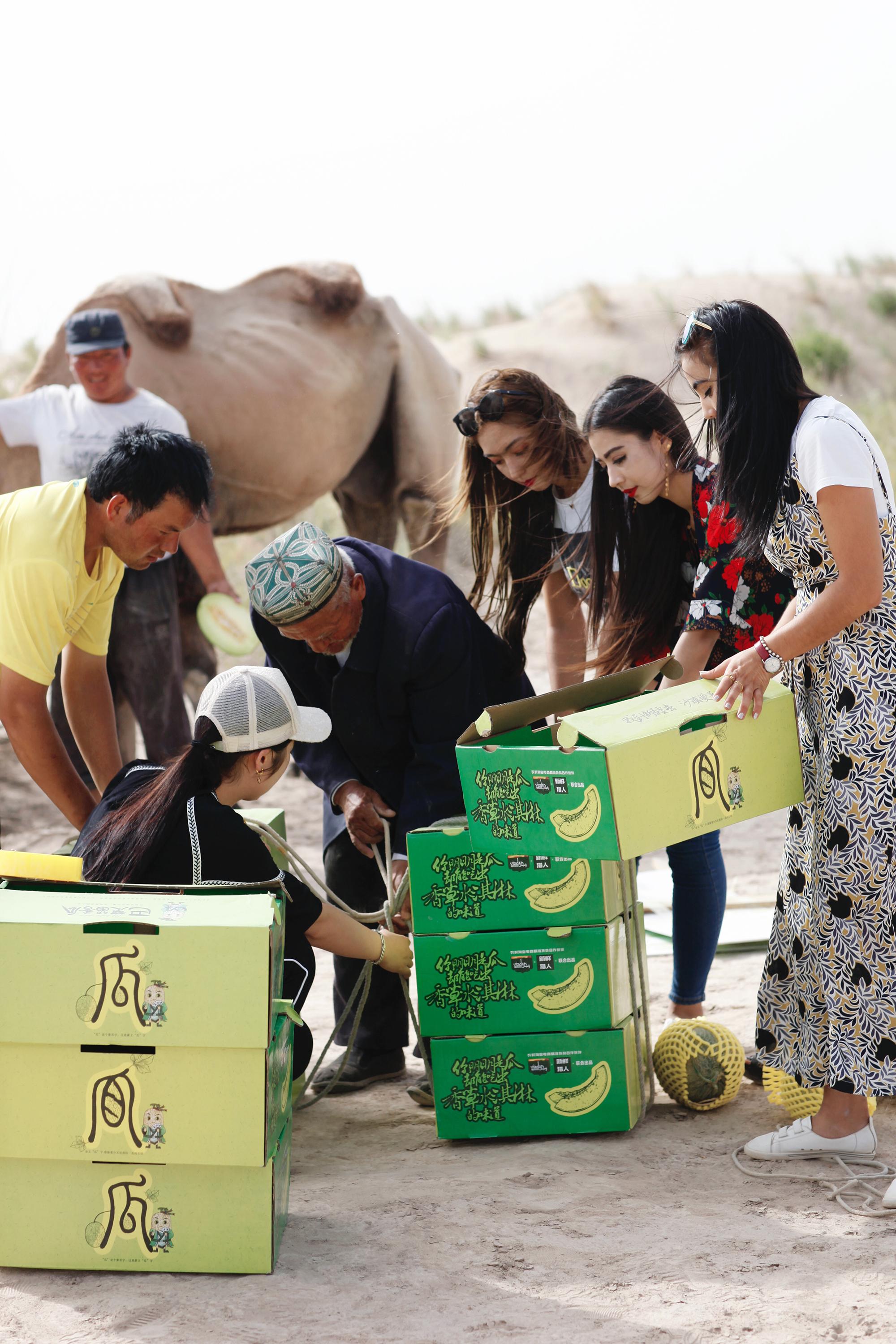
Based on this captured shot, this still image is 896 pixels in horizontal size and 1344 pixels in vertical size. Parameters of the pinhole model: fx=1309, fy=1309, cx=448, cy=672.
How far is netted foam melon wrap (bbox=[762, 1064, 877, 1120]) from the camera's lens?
3.07m

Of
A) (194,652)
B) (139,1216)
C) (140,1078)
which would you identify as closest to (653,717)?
(140,1078)

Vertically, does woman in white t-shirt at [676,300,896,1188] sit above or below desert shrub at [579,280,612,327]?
below

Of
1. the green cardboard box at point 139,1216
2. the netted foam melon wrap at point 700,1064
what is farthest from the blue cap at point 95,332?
the green cardboard box at point 139,1216

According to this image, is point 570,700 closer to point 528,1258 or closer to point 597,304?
point 528,1258

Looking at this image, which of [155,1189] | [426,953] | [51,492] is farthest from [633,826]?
[51,492]

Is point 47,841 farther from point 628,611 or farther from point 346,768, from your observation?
point 628,611

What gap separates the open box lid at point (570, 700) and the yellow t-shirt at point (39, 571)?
1081 millimetres

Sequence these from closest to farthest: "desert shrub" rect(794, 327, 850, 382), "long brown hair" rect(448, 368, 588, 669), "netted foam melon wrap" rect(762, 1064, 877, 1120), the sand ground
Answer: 1. the sand ground
2. "netted foam melon wrap" rect(762, 1064, 877, 1120)
3. "long brown hair" rect(448, 368, 588, 669)
4. "desert shrub" rect(794, 327, 850, 382)

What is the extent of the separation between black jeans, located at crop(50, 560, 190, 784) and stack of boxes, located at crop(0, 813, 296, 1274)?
123 inches

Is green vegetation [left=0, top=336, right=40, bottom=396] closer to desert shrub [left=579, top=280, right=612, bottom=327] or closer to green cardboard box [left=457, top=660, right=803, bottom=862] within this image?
desert shrub [left=579, top=280, right=612, bottom=327]

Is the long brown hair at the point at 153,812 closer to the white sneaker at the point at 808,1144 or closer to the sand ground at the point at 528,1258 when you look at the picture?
the sand ground at the point at 528,1258

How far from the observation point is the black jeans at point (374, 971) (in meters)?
3.60

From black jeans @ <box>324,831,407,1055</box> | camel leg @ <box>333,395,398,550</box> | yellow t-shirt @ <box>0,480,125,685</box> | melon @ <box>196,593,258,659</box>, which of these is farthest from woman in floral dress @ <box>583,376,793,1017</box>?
camel leg @ <box>333,395,398,550</box>

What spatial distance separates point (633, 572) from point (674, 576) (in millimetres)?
118
